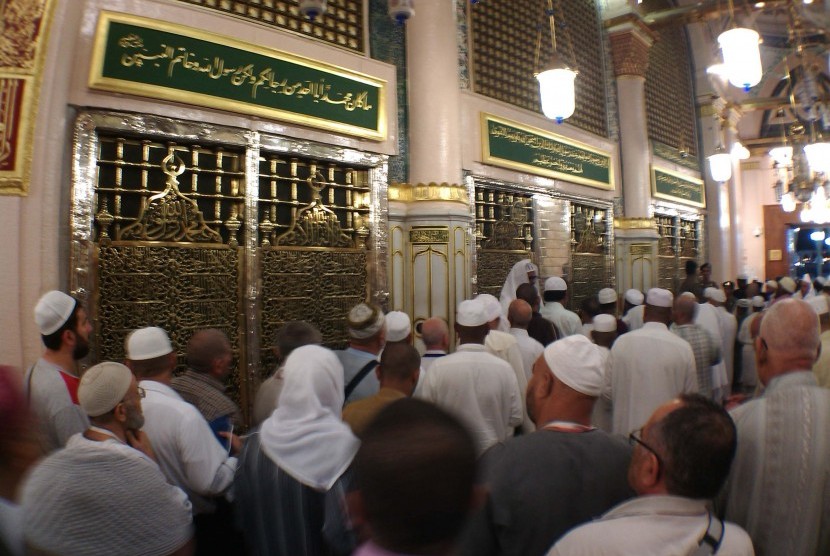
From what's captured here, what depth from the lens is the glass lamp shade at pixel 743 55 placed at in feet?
15.9

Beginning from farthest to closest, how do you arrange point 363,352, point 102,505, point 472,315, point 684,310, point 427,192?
point 427,192 < point 684,310 < point 472,315 < point 363,352 < point 102,505

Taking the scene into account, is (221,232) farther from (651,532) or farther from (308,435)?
(651,532)

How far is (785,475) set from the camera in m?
1.37

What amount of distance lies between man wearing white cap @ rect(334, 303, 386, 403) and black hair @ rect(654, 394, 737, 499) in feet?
4.61

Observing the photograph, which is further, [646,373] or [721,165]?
[721,165]

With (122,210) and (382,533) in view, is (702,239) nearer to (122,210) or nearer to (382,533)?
(122,210)

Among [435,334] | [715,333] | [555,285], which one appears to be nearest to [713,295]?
[715,333]

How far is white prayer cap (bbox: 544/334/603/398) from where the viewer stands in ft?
4.60

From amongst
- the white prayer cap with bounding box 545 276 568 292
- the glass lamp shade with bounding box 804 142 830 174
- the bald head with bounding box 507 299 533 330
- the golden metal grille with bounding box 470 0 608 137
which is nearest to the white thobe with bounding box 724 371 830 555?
the bald head with bounding box 507 299 533 330

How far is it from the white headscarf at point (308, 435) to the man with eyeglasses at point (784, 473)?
973 millimetres

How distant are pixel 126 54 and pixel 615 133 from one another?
6662 mm

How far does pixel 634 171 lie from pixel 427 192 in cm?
450

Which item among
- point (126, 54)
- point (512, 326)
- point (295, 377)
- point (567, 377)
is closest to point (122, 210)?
point (126, 54)

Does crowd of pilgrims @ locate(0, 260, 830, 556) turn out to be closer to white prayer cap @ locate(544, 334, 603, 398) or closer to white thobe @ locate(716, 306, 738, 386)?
white prayer cap @ locate(544, 334, 603, 398)
